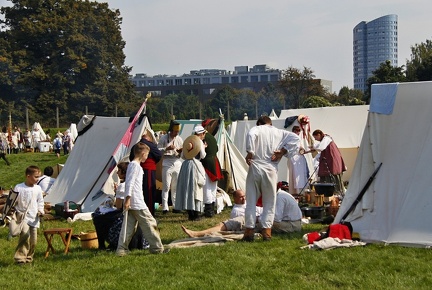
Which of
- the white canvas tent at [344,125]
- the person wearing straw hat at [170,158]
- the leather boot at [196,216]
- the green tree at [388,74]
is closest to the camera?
the leather boot at [196,216]

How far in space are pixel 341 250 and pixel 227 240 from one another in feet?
5.05

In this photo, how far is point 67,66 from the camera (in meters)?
43.7

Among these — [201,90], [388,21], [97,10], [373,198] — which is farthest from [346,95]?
[388,21]

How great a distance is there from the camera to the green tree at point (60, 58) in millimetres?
42688

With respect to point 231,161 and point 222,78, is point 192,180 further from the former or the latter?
point 222,78

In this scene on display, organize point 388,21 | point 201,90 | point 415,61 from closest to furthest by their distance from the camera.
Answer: point 415,61, point 201,90, point 388,21

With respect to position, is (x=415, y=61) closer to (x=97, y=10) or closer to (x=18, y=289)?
(x=97, y=10)

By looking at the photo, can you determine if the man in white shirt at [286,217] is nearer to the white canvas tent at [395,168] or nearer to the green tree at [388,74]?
the white canvas tent at [395,168]

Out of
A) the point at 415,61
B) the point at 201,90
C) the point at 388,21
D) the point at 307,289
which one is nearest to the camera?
the point at 307,289

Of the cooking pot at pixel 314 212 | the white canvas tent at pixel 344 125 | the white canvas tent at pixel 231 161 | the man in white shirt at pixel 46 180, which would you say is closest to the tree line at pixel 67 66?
the white canvas tent at pixel 344 125

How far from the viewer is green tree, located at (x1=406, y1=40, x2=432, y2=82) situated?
43.1m

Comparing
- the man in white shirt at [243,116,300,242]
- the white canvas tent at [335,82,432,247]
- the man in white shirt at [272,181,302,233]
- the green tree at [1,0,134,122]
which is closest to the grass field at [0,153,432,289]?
the man in white shirt at [243,116,300,242]

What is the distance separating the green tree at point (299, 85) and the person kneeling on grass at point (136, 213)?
41.3 m

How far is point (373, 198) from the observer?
841 centimetres
